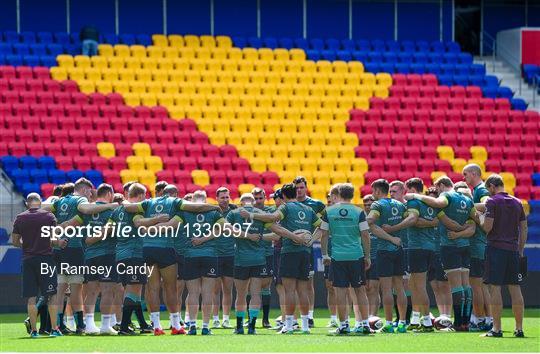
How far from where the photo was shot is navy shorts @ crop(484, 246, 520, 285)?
15414mm

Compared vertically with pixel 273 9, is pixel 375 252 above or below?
below

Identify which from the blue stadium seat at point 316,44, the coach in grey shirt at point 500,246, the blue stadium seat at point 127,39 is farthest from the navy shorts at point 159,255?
the blue stadium seat at point 316,44

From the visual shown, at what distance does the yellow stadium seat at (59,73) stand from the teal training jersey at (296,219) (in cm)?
1449

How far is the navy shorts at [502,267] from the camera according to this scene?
15.4 m

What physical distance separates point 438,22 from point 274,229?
2066cm

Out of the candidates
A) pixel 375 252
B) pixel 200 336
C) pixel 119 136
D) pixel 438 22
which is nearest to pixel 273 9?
pixel 438 22

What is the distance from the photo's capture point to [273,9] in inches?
1362

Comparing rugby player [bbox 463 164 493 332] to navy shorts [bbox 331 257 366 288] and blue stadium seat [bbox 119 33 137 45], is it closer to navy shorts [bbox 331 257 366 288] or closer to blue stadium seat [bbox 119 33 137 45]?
navy shorts [bbox 331 257 366 288]

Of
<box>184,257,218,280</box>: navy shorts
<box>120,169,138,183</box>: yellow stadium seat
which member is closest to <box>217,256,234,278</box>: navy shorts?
<box>184,257,218,280</box>: navy shorts

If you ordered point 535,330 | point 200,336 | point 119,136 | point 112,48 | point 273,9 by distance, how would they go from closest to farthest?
point 200,336, point 535,330, point 119,136, point 112,48, point 273,9

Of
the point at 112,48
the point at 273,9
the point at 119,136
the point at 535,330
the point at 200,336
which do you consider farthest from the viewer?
the point at 273,9

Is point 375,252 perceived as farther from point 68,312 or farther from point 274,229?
point 68,312

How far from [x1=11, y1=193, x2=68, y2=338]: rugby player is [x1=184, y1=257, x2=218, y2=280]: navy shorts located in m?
1.77

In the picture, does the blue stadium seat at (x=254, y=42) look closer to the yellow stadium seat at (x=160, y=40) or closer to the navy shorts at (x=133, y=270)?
the yellow stadium seat at (x=160, y=40)
